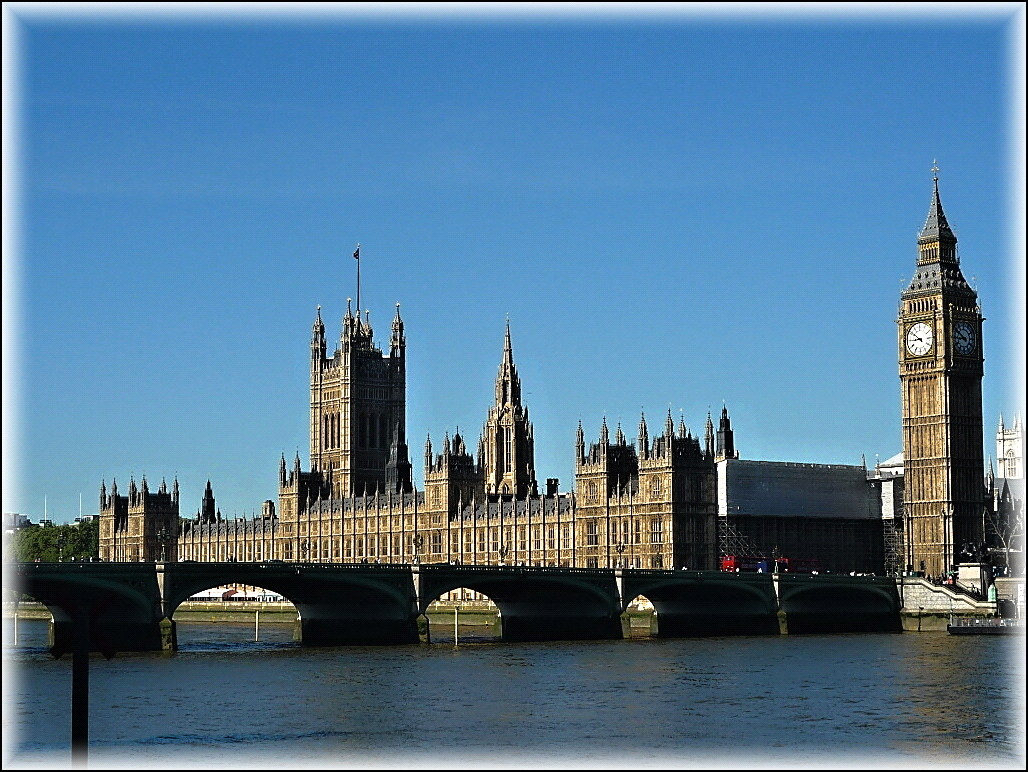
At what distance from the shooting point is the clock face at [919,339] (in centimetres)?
11962

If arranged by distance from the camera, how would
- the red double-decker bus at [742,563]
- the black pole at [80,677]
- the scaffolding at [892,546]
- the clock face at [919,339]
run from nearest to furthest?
the black pole at [80,677]
the red double-decker bus at [742,563]
the clock face at [919,339]
the scaffolding at [892,546]

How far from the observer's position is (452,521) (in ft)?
474

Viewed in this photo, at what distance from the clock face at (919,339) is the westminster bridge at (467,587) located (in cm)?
2072

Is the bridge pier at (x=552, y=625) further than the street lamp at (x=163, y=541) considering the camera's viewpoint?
No

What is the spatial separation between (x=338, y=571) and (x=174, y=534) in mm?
101826

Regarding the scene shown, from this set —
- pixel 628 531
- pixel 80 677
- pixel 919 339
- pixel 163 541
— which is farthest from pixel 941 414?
pixel 80 677

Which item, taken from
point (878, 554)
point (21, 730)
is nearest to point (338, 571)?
point (21, 730)

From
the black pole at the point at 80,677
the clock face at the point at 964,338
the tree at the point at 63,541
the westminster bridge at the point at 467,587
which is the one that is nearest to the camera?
Result: the black pole at the point at 80,677

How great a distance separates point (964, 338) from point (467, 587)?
153 ft

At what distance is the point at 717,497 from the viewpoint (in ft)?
405

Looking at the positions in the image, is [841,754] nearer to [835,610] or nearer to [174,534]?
[835,610]

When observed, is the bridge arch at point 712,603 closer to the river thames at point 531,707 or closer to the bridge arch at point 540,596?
the bridge arch at point 540,596

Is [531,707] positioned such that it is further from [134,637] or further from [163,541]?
[163,541]

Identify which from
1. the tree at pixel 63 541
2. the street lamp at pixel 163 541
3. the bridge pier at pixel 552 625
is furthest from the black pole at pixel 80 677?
the street lamp at pixel 163 541
